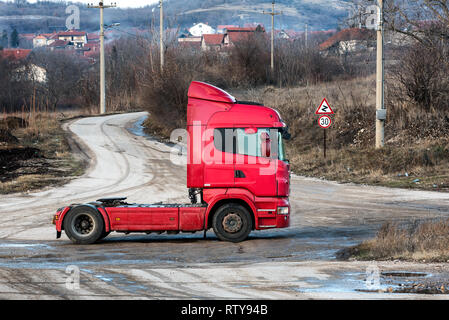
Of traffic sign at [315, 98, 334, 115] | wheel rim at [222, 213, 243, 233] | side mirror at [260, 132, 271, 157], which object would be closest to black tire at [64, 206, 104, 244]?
wheel rim at [222, 213, 243, 233]

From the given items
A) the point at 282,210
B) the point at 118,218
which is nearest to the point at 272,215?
the point at 282,210

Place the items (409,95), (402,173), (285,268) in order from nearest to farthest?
(285,268) → (402,173) → (409,95)

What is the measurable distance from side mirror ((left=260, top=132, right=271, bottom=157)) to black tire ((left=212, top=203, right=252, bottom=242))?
133cm

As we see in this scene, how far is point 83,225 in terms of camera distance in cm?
1444

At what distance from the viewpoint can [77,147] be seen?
34781 millimetres

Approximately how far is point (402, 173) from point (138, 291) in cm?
1903

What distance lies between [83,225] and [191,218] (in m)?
2.46

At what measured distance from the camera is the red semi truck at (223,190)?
46.7 feet

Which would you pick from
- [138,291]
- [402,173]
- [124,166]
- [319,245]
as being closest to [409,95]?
[402,173]

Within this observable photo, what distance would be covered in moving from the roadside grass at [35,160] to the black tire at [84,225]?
10.1 metres

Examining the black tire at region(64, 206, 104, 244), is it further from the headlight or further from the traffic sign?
the traffic sign

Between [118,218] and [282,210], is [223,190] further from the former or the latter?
[118,218]

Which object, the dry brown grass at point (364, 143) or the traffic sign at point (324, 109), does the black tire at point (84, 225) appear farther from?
the traffic sign at point (324, 109)
